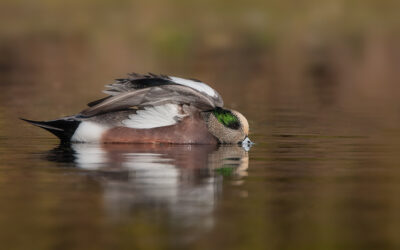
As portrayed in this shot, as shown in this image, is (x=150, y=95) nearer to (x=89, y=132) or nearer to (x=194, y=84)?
(x=194, y=84)

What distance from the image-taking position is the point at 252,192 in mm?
9094

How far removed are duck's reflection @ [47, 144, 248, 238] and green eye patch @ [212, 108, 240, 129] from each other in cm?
26

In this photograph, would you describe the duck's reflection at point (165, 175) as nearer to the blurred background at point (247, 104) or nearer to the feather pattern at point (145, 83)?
the blurred background at point (247, 104)

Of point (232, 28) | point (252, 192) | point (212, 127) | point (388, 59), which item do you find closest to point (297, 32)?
point (232, 28)

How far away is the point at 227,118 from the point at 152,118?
2.62 feet

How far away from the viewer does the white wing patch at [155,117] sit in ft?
39.5

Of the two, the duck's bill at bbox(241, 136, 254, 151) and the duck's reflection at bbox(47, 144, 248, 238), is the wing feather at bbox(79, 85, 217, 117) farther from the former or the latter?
the duck's bill at bbox(241, 136, 254, 151)

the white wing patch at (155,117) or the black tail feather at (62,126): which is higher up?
the white wing patch at (155,117)

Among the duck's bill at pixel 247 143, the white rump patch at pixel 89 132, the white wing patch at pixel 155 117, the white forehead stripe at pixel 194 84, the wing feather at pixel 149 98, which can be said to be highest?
the white forehead stripe at pixel 194 84

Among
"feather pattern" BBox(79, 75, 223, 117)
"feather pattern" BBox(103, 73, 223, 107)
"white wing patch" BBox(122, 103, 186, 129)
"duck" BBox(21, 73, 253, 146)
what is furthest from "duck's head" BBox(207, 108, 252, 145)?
"white wing patch" BBox(122, 103, 186, 129)

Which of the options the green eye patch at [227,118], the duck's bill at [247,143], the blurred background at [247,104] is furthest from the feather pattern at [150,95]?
the blurred background at [247,104]

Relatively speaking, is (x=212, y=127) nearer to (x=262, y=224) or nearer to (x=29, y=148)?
(x=29, y=148)

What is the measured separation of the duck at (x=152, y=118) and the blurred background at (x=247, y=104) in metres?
0.41

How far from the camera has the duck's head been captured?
12.2 meters
